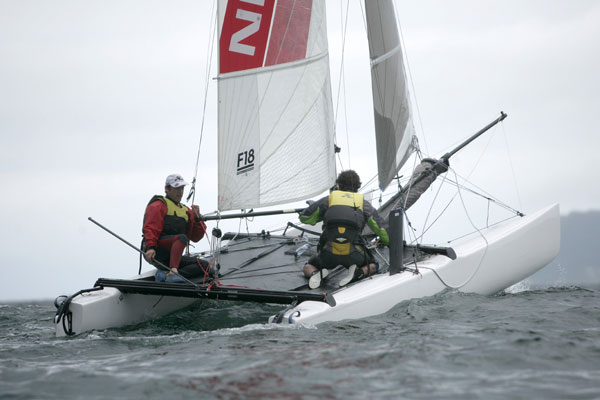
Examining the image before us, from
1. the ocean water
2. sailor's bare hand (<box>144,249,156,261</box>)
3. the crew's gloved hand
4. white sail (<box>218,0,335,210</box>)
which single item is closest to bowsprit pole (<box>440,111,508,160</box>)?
the crew's gloved hand

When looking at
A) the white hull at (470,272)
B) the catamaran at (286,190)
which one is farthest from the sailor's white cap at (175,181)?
the white hull at (470,272)

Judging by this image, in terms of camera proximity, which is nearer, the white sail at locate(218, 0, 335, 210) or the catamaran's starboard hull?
the catamaran's starboard hull

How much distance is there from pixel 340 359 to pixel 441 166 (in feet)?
13.1

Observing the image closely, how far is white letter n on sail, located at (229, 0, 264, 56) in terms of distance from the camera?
5.73 m

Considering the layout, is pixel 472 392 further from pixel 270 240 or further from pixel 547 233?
pixel 270 240

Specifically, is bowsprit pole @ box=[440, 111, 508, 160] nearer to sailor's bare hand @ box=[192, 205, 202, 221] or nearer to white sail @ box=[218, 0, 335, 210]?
white sail @ box=[218, 0, 335, 210]

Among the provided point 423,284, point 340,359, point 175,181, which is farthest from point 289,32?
point 340,359

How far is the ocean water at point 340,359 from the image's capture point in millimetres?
2936

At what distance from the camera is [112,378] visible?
126 inches

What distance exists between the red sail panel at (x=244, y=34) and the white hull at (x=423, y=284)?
7.29 feet

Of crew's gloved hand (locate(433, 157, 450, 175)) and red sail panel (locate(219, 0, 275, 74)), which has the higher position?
red sail panel (locate(219, 0, 275, 74))

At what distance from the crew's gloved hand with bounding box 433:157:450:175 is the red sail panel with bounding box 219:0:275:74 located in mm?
2332

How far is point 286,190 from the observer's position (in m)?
5.99

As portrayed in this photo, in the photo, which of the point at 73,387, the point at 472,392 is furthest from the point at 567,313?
the point at 73,387
